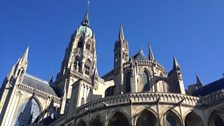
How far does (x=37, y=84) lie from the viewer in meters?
36.7

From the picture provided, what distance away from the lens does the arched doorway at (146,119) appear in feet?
55.1

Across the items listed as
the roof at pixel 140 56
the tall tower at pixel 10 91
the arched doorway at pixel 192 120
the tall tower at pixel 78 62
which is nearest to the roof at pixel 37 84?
the tall tower at pixel 10 91

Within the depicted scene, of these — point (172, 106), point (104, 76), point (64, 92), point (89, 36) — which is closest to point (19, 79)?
point (64, 92)

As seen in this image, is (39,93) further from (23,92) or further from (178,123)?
(178,123)

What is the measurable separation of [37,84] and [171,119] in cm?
2542

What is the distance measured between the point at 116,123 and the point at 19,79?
68.9 feet

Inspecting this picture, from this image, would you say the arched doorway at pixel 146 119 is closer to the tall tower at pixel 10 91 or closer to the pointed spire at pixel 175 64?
the pointed spire at pixel 175 64

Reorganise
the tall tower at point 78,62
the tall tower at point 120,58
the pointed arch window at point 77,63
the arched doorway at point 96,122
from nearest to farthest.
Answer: the arched doorway at point 96,122
the tall tower at point 120,58
the tall tower at point 78,62
the pointed arch window at point 77,63

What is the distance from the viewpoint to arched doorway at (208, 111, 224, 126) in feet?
54.7

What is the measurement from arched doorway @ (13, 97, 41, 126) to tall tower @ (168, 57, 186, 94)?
18.3 meters

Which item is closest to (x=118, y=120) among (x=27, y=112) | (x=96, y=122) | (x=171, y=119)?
(x=96, y=122)

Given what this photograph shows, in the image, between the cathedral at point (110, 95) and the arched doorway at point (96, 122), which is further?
the arched doorway at point (96, 122)

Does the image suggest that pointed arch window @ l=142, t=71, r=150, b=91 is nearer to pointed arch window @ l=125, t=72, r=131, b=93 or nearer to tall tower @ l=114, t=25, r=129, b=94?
pointed arch window @ l=125, t=72, r=131, b=93

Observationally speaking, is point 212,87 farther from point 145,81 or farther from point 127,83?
point 127,83
